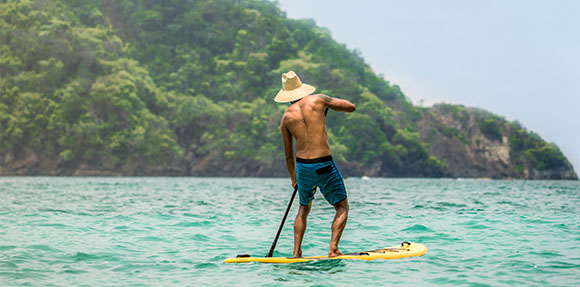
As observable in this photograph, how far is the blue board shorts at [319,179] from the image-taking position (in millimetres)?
7684

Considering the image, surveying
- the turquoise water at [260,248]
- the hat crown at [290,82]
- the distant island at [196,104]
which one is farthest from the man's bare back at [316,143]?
the distant island at [196,104]

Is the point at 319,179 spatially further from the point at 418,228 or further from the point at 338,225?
the point at 418,228

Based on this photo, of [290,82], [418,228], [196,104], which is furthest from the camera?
[196,104]

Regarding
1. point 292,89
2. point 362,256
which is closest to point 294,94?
point 292,89

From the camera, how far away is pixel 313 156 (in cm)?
770

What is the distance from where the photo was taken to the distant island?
64.8m

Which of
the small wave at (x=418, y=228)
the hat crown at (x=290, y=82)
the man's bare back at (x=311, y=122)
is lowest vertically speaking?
the small wave at (x=418, y=228)

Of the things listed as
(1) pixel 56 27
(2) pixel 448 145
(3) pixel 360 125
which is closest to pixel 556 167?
(2) pixel 448 145

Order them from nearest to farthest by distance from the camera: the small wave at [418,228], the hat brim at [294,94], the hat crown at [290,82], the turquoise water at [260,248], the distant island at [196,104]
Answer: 1. the turquoise water at [260,248]
2. the hat brim at [294,94]
3. the hat crown at [290,82]
4. the small wave at [418,228]
5. the distant island at [196,104]

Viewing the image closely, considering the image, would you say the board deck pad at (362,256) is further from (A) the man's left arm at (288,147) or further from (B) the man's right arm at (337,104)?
(B) the man's right arm at (337,104)

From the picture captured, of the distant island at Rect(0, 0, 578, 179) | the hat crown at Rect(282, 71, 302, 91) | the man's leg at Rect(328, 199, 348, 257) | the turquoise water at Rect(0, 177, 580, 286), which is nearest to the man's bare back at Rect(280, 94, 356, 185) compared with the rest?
the hat crown at Rect(282, 71, 302, 91)

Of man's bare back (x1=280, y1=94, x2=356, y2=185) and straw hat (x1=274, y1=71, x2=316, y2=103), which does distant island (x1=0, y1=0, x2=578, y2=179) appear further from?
man's bare back (x1=280, y1=94, x2=356, y2=185)

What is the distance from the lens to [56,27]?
70.0 m

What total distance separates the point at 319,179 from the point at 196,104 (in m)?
67.4
